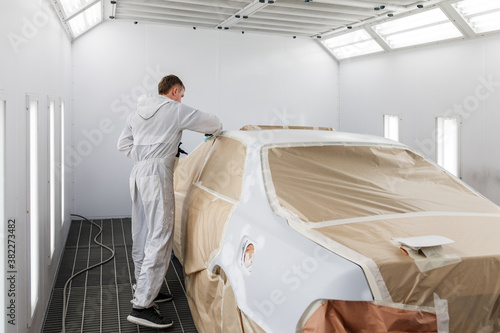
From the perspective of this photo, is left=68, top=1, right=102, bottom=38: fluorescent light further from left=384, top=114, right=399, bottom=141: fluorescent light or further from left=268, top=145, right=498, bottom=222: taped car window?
left=384, top=114, right=399, bottom=141: fluorescent light

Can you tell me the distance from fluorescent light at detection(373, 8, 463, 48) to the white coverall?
3.75 meters

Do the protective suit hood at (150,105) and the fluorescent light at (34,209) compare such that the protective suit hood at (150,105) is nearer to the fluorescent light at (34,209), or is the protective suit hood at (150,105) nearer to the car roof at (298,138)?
the car roof at (298,138)

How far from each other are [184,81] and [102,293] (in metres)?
4.30

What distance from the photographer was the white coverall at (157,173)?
3.62m

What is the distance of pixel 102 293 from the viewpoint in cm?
421

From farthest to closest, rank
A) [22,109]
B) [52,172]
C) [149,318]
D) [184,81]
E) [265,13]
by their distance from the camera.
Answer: [184,81] < [265,13] < [52,172] < [149,318] < [22,109]

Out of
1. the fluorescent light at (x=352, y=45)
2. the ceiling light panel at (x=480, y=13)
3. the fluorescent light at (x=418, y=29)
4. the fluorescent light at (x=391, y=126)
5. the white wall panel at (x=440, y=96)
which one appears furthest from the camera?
the fluorescent light at (x=352, y=45)

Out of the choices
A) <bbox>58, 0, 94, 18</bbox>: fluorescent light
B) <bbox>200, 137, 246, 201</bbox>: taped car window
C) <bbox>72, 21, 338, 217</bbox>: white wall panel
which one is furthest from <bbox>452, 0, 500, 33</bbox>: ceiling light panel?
<bbox>58, 0, 94, 18</bbox>: fluorescent light

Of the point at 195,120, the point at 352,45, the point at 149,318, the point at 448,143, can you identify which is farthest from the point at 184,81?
the point at 149,318

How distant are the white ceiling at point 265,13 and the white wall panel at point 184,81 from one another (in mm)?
309

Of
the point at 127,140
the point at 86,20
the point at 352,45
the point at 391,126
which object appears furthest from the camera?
the point at 352,45

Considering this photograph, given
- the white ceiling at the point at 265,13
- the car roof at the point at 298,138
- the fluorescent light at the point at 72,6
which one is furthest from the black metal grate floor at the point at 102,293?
the white ceiling at the point at 265,13

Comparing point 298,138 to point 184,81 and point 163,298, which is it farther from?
point 184,81

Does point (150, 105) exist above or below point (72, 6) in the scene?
below
